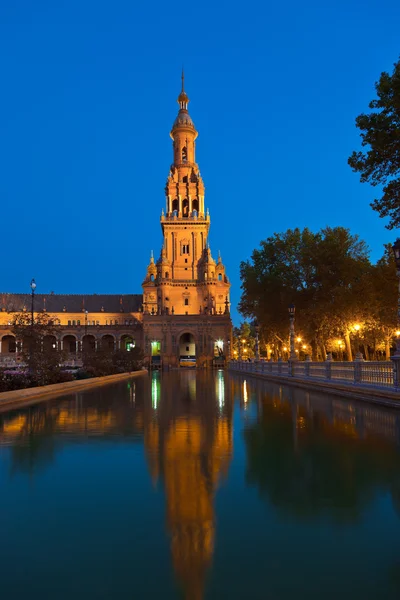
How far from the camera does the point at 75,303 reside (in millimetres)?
113000

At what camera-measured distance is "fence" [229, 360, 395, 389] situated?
18.3 meters

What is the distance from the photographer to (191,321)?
91625mm

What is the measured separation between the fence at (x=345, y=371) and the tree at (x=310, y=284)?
21.3 ft

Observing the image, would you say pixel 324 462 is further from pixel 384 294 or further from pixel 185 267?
pixel 185 267

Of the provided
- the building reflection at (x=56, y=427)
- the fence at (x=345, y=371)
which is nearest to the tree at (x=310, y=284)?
the fence at (x=345, y=371)

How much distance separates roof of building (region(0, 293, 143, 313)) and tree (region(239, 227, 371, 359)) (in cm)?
6374

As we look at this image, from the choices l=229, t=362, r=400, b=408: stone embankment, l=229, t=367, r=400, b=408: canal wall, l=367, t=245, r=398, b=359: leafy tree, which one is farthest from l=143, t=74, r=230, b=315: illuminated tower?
l=229, t=367, r=400, b=408: canal wall

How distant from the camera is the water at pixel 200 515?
3.49 meters

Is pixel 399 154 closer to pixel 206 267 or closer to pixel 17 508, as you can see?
pixel 17 508

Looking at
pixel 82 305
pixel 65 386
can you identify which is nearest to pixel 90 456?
pixel 65 386

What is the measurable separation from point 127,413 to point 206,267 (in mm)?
82682

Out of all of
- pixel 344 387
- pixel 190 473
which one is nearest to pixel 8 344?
pixel 344 387

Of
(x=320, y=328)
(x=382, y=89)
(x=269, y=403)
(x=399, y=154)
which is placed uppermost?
(x=382, y=89)

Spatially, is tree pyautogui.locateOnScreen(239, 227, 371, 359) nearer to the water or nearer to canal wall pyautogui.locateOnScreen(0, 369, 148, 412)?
canal wall pyautogui.locateOnScreen(0, 369, 148, 412)
